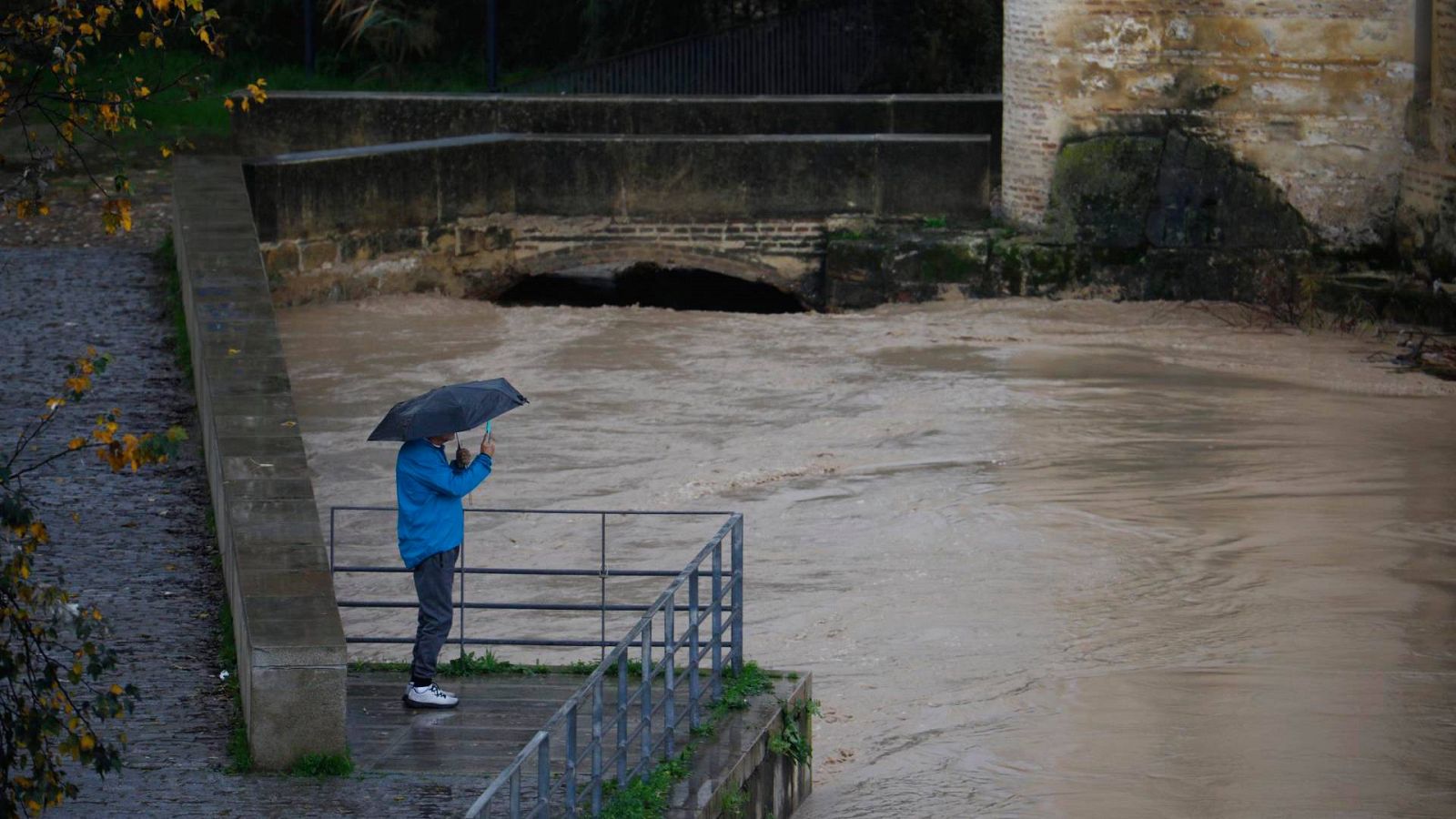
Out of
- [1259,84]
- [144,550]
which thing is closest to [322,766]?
[144,550]

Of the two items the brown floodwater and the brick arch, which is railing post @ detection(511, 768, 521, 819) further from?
the brick arch

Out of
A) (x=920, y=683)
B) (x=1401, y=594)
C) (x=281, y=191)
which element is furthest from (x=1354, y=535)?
(x=281, y=191)

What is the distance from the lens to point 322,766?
7000 millimetres

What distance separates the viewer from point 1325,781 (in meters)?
9.09

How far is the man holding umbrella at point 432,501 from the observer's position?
7.64 meters

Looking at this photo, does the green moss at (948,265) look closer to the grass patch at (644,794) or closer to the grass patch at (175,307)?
the grass patch at (175,307)

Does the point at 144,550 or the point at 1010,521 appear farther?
the point at 1010,521

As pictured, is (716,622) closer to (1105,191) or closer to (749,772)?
(749,772)

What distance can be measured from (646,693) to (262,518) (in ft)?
7.22

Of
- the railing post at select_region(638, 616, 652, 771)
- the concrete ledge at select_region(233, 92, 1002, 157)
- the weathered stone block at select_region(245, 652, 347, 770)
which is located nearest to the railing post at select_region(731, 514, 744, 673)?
the railing post at select_region(638, 616, 652, 771)

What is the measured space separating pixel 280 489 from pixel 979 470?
6.98 m

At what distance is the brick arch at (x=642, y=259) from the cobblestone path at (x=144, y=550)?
645 centimetres

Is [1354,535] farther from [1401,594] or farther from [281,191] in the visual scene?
[281,191]

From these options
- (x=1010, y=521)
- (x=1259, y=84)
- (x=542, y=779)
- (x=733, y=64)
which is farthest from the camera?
(x=733, y=64)
